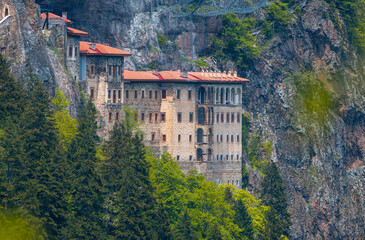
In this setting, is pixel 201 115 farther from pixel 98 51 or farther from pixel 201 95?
pixel 98 51

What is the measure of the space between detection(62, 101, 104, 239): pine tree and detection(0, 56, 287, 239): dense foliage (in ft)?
0.31

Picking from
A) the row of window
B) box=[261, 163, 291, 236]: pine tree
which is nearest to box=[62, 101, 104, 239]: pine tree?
the row of window

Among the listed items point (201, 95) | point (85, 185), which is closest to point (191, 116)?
point (201, 95)

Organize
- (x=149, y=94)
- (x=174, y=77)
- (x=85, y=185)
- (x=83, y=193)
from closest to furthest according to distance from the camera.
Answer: (x=83, y=193), (x=85, y=185), (x=149, y=94), (x=174, y=77)

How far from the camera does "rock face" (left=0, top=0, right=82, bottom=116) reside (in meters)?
116

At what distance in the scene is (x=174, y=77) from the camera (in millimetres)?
137875

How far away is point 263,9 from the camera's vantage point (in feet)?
566

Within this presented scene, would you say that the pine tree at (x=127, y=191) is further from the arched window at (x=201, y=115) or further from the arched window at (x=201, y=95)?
the arched window at (x=201, y=95)

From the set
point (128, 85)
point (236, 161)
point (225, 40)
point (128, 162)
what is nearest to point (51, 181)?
point (128, 162)

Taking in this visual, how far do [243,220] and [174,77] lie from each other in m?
20.2

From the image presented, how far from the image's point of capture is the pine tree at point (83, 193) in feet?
338

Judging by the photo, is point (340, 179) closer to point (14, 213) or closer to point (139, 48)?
point (139, 48)

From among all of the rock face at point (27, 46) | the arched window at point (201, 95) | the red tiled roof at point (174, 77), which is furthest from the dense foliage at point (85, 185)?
the arched window at point (201, 95)

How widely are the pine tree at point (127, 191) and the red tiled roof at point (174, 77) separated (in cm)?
1606
